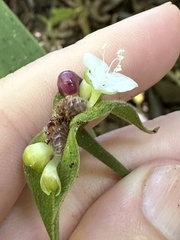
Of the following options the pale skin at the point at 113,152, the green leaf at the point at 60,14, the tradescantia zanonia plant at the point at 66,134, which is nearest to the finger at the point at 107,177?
the pale skin at the point at 113,152

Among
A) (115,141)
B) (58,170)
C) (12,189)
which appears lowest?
(115,141)

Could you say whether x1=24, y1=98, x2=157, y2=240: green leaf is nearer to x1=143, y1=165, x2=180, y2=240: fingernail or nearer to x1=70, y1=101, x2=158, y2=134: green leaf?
x1=70, y1=101, x2=158, y2=134: green leaf

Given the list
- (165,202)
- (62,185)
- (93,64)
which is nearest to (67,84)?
(93,64)

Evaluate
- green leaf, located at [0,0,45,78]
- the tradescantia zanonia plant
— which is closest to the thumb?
the tradescantia zanonia plant

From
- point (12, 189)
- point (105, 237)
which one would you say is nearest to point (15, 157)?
point (12, 189)

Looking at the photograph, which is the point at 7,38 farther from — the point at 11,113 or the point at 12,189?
the point at 12,189

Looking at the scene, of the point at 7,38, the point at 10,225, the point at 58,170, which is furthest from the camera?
the point at 7,38

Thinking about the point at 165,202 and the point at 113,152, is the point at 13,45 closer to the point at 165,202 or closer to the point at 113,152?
the point at 113,152
